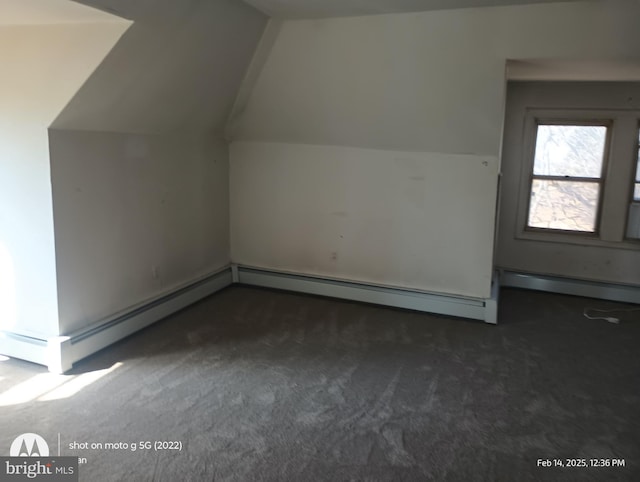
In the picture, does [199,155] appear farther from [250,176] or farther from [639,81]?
[639,81]

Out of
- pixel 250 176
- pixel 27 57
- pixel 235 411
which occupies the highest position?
pixel 27 57

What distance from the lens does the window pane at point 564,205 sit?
4613 mm

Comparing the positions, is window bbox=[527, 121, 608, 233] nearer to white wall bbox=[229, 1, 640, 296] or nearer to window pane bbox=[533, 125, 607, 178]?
window pane bbox=[533, 125, 607, 178]

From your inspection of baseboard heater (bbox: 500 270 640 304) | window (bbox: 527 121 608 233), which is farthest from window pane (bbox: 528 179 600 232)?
baseboard heater (bbox: 500 270 640 304)

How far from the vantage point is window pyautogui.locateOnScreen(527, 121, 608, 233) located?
452cm

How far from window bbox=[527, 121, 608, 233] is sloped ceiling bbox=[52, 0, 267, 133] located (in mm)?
2857

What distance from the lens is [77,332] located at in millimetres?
3143

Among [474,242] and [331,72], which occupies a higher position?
[331,72]

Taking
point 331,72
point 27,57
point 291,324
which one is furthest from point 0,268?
point 331,72

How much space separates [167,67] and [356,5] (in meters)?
1.26

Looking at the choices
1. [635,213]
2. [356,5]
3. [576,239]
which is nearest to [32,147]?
[356,5]

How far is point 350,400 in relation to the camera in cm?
279

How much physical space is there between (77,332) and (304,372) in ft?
4.76

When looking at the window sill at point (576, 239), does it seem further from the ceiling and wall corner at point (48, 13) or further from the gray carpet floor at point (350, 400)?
the ceiling and wall corner at point (48, 13)
